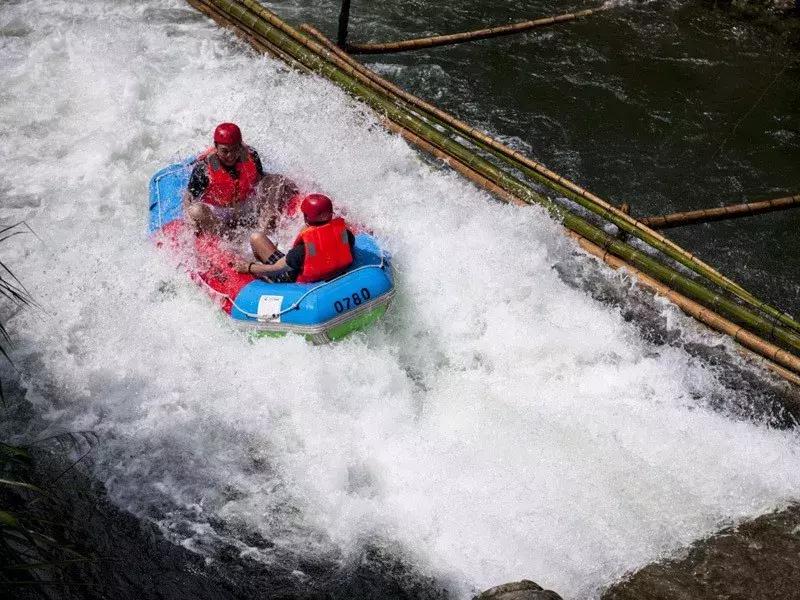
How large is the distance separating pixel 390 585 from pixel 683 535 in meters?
2.16

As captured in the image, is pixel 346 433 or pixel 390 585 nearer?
pixel 390 585

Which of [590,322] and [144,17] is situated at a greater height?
[590,322]

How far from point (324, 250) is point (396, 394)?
1388 millimetres

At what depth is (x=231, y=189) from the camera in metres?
7.34

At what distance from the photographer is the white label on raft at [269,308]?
6469 millimetres

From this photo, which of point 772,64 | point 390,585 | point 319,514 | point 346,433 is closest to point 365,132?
point 346,433

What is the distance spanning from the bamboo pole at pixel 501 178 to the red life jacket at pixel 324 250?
2.01 meters

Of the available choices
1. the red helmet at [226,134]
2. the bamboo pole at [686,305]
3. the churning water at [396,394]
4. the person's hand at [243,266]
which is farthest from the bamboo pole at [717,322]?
the red helmet at [226,134]

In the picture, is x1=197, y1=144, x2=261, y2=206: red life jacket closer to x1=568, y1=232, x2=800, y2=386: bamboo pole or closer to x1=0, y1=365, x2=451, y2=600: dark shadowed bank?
x1=0, y1=365, x2=451, y2=600: dark shadowed bank

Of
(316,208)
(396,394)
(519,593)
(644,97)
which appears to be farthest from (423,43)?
(519,593)

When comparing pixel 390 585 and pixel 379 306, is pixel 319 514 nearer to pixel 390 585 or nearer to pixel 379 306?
pixel 390 585

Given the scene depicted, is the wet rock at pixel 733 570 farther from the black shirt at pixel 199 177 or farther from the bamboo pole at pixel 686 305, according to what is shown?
the black shirt at pixel 199 177

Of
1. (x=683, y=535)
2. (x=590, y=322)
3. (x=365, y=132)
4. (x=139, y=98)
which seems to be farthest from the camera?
(x=139, y=98)

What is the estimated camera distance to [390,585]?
17.3 feet
